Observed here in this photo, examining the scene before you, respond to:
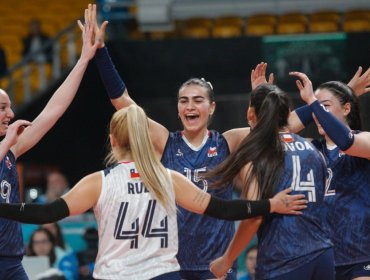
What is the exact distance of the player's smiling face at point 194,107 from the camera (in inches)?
244

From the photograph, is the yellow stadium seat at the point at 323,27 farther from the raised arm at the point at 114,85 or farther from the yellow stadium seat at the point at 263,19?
the raised arm at the point at 114,85

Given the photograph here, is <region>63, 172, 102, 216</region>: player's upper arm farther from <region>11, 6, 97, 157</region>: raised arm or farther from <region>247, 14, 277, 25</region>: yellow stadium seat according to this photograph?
<region>247, 14, 277, 25</region>: yellow stadium seat

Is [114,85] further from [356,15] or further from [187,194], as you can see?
[356,15]

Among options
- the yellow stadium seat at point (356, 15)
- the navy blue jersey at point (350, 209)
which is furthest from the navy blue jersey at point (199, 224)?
the yellow stadium seat at point (356, 15)

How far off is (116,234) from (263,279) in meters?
0.92

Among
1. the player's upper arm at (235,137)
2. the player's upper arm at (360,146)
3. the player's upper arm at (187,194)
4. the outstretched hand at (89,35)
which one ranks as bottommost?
the player's upper arm at (187,194)

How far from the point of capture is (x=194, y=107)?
620 cm

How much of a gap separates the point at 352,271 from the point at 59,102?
2.37 m

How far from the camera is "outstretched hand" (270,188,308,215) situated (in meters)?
4.94

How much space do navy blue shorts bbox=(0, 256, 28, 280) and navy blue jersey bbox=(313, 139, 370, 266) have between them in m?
2.11

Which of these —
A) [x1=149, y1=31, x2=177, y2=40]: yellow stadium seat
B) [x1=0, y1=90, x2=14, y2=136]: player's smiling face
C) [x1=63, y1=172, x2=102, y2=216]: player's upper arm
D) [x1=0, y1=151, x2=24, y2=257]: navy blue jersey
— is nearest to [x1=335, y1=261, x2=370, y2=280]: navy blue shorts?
[x1=63, y1=172, x2=102, y2=216]: player's upper arm

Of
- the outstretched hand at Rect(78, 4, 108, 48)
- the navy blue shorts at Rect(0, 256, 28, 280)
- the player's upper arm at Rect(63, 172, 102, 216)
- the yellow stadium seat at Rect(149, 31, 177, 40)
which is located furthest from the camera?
the yellow stadium seat at Rect(149, 31, 177, 40)

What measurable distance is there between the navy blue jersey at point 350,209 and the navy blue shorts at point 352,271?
35mm

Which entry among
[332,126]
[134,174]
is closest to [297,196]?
[332,126]
